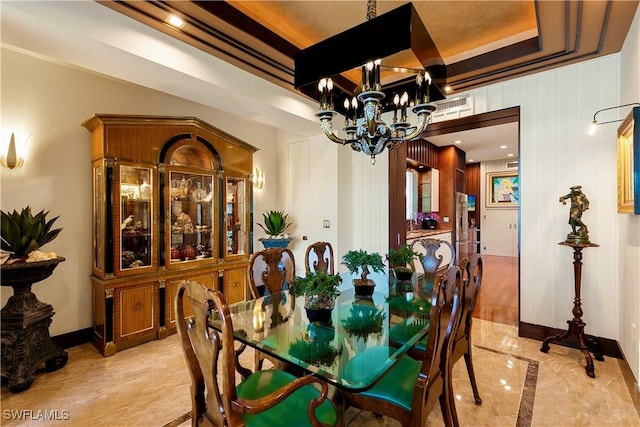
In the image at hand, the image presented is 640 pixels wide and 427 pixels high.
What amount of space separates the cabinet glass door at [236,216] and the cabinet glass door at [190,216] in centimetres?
26

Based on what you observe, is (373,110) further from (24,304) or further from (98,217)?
(24,304)

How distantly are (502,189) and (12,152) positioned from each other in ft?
31.5

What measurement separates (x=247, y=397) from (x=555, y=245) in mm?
3225

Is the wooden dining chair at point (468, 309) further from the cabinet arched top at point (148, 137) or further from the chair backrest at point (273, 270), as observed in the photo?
the cabinet arched top at point (148, 137)

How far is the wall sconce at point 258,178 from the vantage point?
465 centimetres

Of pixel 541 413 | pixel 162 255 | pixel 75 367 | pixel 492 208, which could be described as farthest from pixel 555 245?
pixel 492 208

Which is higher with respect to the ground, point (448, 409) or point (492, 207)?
point (492, 207)

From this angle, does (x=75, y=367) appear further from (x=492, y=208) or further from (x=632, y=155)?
(x=492, y=208)

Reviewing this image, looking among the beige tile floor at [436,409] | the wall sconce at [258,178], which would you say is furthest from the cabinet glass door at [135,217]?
the wall sconce at [258,178]

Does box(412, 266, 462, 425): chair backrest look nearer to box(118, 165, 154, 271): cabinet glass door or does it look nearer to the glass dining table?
the glass dining table

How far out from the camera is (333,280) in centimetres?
173

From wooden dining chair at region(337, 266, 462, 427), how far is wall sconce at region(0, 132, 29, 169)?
11.0ft

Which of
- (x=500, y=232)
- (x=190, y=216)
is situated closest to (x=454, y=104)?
(x=190, y=216)

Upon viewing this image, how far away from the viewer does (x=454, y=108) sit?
361cm
